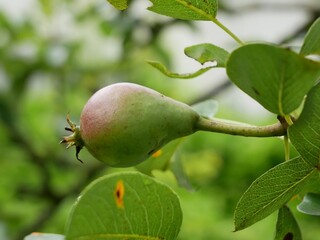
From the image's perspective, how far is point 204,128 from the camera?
0.55 m

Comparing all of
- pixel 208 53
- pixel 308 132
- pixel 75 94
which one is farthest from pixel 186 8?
pixel 75 94

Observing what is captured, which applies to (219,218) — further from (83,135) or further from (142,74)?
(83,135)

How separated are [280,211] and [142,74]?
150 centimetres

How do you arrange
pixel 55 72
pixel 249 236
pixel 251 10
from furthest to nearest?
pixel 249 236
pixel 55 72
pixel 251 10

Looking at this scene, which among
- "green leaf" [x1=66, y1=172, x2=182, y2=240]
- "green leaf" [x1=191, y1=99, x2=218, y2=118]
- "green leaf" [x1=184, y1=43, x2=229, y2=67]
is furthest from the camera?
"green leaf" [x1=191, y1=99, x2=218, y2=118]

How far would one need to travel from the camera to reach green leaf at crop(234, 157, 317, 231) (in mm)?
529

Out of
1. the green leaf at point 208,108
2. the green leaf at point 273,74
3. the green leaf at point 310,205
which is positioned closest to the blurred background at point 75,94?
the green leaf at point 208,108

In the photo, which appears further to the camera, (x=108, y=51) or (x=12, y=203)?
(x=108, y=51)

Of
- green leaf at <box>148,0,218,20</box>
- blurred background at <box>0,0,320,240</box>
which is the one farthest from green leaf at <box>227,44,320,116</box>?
blurred background at <box>0,0,320,240</box>

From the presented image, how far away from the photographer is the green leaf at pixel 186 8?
22.4 inches

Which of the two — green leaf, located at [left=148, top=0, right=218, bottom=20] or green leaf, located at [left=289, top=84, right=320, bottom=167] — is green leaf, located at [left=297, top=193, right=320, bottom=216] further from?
green leaf, located at [left=148, top=0, right=218, bottom=20]

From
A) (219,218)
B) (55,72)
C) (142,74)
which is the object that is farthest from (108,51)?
(219,218)

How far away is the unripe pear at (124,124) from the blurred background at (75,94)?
823mm

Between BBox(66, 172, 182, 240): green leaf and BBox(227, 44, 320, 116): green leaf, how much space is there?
0.31 ft
